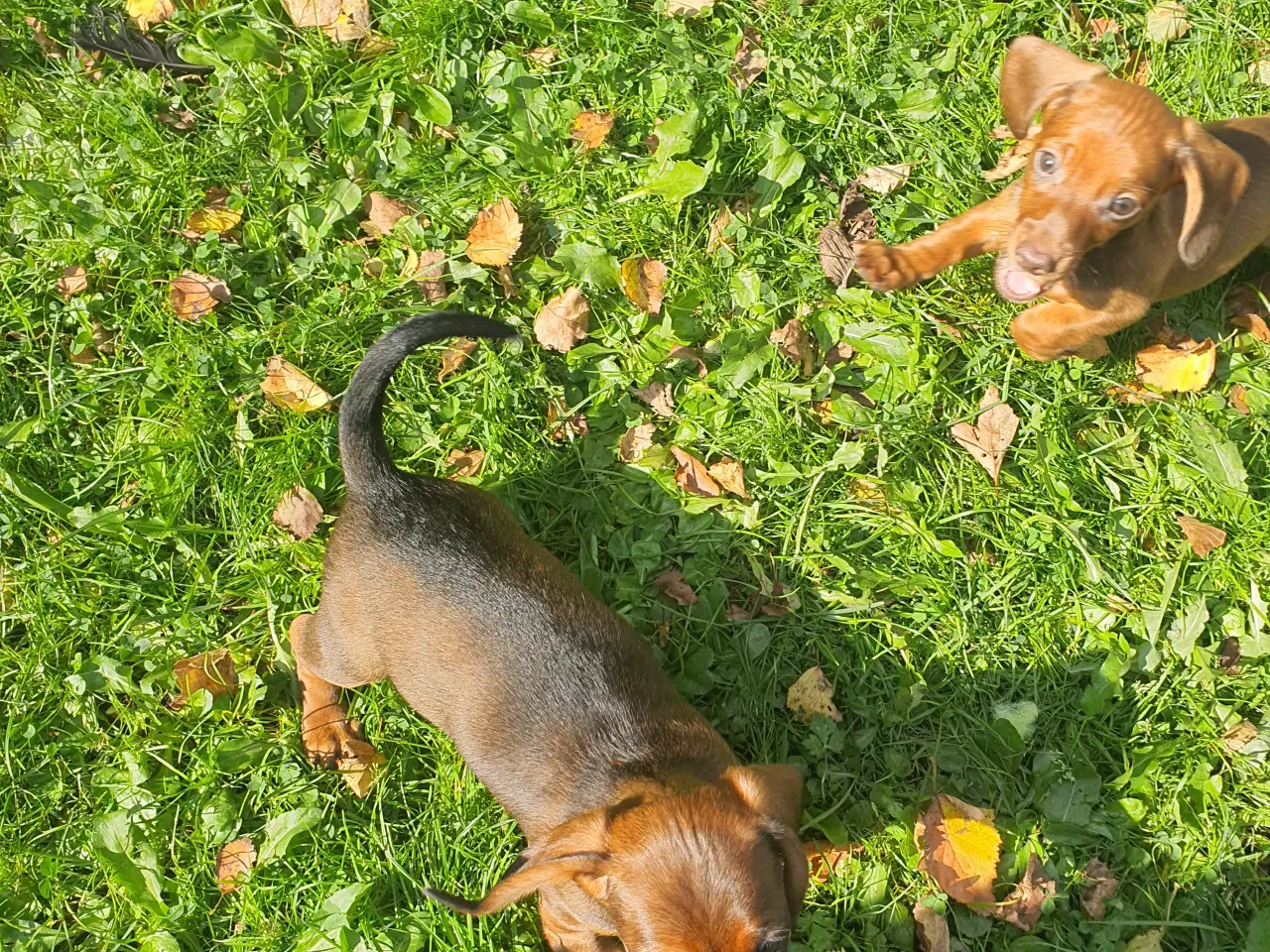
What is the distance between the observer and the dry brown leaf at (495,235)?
13.3 ft

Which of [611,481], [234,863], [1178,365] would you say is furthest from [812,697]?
[234,863]

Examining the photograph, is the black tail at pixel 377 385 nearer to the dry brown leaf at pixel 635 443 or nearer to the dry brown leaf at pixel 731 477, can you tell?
the dry brown leaf at pixel 635 443

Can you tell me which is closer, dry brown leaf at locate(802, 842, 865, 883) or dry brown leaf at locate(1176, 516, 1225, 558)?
dry brown leaf at locate(802, 842, 865, 883)

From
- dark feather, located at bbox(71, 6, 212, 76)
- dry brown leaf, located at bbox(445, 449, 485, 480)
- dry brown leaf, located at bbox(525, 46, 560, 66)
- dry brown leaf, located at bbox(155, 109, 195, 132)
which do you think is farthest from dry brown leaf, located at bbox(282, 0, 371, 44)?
dry brown leaf, located at bbox(445, 449, 485, 480)

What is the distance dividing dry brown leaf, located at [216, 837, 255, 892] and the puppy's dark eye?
3653 millimetres

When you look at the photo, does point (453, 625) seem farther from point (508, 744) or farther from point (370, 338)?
point (370, 338)

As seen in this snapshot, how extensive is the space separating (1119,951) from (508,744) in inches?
89.3

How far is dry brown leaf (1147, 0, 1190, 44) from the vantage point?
446 centimetres

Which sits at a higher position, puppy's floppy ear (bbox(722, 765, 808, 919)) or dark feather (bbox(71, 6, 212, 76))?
dark feather (bbox(71, 6, 212, 76))

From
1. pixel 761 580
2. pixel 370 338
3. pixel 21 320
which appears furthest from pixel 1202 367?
pixel 21 320

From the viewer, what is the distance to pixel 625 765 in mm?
2863

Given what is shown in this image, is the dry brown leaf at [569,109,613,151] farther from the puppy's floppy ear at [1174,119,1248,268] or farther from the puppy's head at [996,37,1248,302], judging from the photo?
the puppy's floppy ear at [1174,119,1248,268]

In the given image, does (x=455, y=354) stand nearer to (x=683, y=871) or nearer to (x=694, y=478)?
(x=694, y=478)

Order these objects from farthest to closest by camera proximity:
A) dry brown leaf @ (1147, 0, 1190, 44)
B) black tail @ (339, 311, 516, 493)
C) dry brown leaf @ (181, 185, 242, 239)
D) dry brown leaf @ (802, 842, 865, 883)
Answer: dry brown leaf @ (1147, 0, 1190, 44) < dry brown leaf @ (181, 185, 242, 239) < dry brown leaf @ (802, 842, 865, 883) < black tail @ (339, 311, 516, 493)
